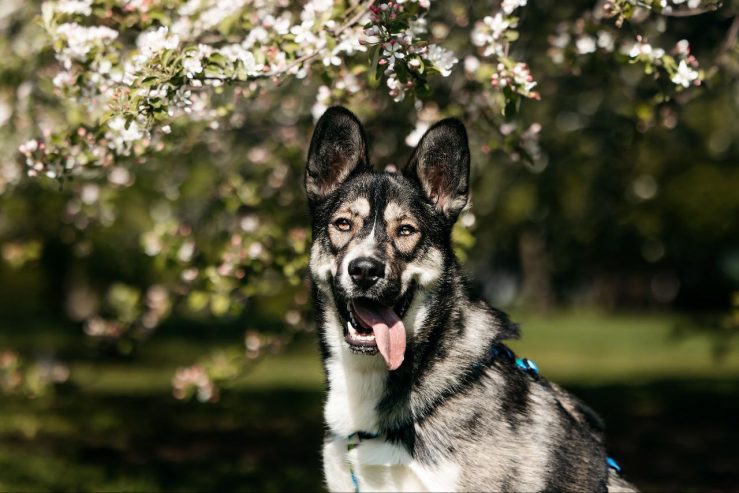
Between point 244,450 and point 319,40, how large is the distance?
21.5 ft

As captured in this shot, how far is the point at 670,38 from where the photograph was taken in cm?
787

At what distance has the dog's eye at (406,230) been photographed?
4.50 m

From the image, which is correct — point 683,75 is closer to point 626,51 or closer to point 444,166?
point 626,51

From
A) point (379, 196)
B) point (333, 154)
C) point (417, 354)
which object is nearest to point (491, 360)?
point (417, 354)

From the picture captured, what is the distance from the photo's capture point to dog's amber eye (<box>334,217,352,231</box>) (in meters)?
4.57

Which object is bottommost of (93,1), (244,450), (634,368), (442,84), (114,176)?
(634,368)

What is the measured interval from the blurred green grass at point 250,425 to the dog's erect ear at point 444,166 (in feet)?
10.3

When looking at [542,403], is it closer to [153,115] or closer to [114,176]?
[153,115]

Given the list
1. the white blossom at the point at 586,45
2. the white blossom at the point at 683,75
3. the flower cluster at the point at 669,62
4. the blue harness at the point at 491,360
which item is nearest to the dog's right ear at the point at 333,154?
the blue harness at the point at 491,360

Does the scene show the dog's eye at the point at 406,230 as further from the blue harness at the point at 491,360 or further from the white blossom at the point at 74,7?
the white blossom at the point at 74,7

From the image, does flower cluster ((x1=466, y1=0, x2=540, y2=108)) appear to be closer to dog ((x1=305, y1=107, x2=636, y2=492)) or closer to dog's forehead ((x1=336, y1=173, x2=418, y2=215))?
dog ((x1=305, y1=107, x2=636, y2=492))

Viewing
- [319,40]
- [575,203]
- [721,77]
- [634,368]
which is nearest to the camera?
[319,40]

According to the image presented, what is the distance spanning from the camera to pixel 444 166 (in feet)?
15.5

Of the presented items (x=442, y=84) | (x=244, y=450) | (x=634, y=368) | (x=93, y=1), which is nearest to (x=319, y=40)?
(x=93, y=1)
